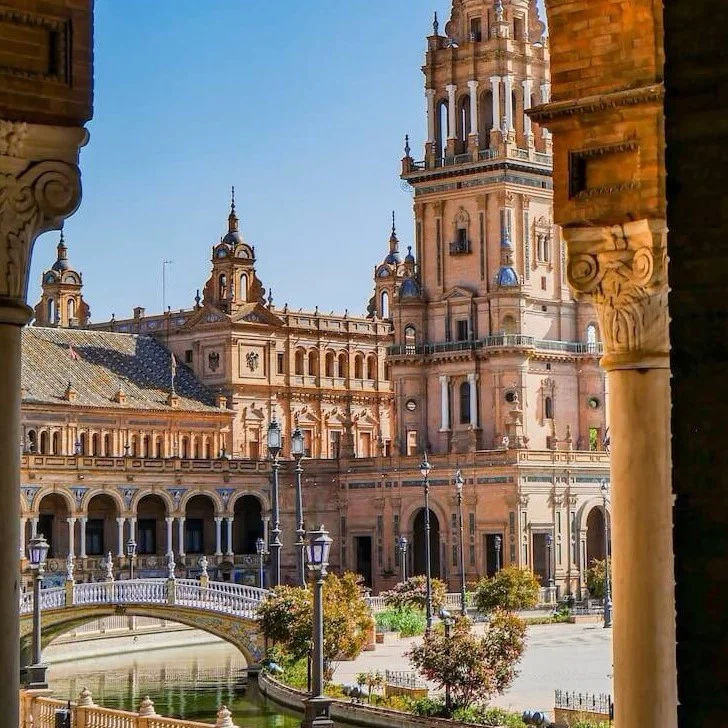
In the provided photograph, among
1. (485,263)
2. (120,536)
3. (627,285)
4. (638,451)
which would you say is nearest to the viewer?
(638,451)

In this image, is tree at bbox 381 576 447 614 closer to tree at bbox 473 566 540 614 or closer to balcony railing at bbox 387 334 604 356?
tree at bbox 473 566 540 614

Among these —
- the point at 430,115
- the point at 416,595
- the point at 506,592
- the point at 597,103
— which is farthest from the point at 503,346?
the point at 597,103

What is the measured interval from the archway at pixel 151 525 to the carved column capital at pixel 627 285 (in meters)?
68.0

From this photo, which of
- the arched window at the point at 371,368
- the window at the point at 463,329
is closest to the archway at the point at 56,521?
the window at the point at 463,329

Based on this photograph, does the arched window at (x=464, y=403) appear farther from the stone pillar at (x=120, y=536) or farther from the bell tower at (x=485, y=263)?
the stone pillar at (x=120, y=536)

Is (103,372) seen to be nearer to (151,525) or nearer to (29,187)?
(151,525)

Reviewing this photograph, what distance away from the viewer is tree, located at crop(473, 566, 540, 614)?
61375 millimetres

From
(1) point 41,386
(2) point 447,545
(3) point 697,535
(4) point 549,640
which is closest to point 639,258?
(3) point 697,535

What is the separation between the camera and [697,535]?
4.57 meters

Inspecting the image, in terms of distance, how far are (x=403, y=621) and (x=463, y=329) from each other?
68.6 ft

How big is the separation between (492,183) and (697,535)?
238 feet

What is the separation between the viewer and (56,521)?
7338 centimetres

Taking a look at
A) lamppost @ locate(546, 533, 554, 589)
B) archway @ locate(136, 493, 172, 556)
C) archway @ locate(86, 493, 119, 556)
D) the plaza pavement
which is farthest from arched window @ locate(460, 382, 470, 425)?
the plaza pavement

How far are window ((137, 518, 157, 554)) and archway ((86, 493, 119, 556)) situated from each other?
2004mm
